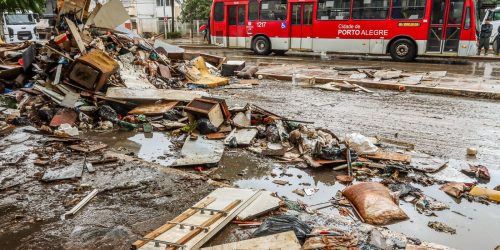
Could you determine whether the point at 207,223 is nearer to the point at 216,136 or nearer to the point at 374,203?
the point at 374,203

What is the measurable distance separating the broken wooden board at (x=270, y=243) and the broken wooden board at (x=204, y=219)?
194 mm

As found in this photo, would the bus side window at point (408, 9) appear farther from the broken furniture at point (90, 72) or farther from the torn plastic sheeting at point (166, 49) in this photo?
the broken furniture at point (90, 72)

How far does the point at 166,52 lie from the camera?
14180mm

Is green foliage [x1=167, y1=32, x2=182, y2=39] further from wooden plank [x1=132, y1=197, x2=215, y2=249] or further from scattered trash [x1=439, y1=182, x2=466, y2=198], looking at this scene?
scattered trash [x1=439, y1=182, x2=466, y2=198]

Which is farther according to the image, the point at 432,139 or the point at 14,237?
the point at 432,139

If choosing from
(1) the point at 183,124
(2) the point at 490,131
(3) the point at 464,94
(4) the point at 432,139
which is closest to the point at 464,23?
(3) the point at 464,94

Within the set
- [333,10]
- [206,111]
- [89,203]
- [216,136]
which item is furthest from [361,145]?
[333,10]

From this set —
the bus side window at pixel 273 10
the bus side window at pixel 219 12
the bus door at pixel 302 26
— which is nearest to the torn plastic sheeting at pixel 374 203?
the bus door at pixel 302 26

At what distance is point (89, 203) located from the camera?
4410 mm

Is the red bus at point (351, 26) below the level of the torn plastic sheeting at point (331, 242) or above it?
above

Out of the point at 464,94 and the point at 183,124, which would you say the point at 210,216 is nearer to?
the point at 183,124

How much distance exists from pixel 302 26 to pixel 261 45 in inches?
110

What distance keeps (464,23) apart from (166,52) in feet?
41.0

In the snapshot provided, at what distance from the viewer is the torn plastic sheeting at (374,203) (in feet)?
13.3
